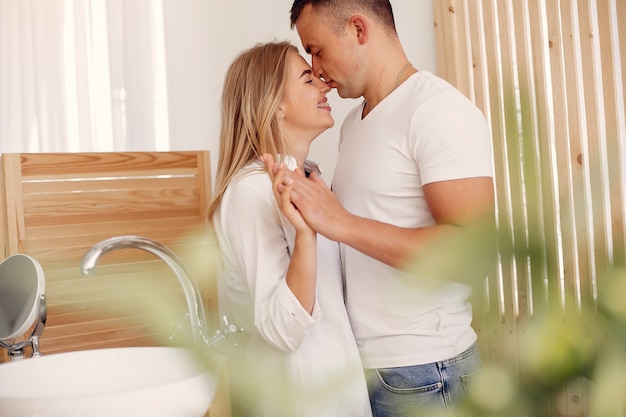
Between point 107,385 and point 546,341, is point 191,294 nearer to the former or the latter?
point 107,385

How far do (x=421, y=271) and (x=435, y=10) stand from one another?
286 centimetres

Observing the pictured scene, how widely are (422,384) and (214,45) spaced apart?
182 cm

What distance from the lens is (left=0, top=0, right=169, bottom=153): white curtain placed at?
2.70 metres

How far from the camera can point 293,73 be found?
1.92m

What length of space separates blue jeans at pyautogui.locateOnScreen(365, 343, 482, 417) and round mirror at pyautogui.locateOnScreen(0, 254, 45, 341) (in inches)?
32.3

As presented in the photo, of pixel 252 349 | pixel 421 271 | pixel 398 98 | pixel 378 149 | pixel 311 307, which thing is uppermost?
pixel 398 98

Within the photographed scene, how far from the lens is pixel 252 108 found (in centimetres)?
187

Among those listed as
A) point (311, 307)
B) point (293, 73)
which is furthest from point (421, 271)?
point (293, 73)

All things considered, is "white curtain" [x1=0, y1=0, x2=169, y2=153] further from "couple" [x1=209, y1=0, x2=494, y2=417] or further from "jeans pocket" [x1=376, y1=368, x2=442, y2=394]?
"jeans pocket" [x1=376, y1=368, x2=442, y2=394]

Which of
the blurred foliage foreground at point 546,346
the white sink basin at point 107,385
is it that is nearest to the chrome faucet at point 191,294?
the white sink basin at point 107,385

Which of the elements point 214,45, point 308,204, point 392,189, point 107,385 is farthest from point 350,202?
point 214,45

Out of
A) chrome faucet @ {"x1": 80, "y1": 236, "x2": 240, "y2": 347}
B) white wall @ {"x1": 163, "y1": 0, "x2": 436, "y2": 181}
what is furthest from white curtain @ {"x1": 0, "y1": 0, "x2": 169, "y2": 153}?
chrome faucet @ {"x1": 80, "y1": 236, "x2": 240, "y2": 347}

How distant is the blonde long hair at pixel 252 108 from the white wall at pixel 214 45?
40.8 inches

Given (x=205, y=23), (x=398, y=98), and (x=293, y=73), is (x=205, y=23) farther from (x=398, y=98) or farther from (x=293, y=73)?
(x=398, y=98)
